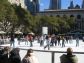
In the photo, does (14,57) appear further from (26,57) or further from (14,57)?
(26,57)

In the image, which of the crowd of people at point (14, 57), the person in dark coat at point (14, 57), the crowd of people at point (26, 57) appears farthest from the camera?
the person in dark coat at point (14, 57)

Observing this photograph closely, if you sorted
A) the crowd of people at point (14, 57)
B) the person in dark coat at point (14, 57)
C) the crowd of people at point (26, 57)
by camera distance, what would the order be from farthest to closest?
the person in dark coat at point (14, 57) → the crowd of people at point (14, 57) → the crowd of people at point (26, 57)

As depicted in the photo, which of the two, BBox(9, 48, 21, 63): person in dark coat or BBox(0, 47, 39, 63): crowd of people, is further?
BBox(9, 48, 21, 63): person in dark coat

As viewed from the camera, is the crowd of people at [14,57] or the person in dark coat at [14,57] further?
the person in dark coat at [14,57]

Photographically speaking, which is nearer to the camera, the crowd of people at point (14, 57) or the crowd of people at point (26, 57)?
the crowd of people at point (26, 57)

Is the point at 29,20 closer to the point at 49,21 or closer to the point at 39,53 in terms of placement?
the point at 49,21

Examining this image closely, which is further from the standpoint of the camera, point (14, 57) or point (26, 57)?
point (14, 57)

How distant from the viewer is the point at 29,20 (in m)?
85.6

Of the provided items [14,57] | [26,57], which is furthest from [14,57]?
[26,57]

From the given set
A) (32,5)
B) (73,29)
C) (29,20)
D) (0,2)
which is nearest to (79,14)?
(73,29)

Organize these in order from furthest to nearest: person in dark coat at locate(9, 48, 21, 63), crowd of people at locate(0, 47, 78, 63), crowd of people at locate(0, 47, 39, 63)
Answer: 1. person in dark coat at locate(9, 48, 21, 63)
2. crowd of people at locate(0, 47, 39, 63)
3. crowd of people at locate(0, 47, 78, 63)

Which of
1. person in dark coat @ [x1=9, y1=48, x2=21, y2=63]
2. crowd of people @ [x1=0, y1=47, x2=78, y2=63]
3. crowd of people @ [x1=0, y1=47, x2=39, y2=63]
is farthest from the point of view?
person in dark coat @ [x1=9, y1=48, x2=21, y2=63]

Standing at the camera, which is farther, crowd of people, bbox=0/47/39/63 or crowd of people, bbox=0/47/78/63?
crowd of people, bbox=0/47/39/63

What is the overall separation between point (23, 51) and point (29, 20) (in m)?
71.8
